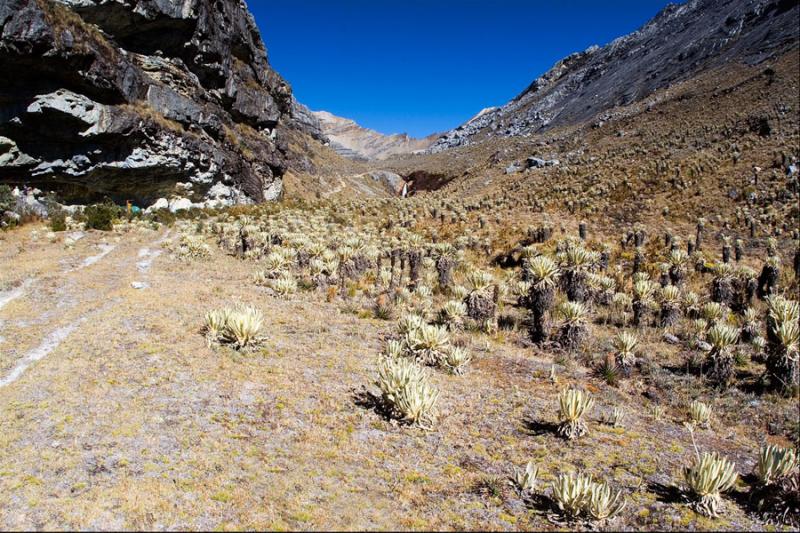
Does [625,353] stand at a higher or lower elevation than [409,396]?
higher

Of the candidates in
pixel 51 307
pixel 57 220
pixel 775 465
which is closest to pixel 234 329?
pixel 51 307

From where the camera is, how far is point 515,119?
320 ft

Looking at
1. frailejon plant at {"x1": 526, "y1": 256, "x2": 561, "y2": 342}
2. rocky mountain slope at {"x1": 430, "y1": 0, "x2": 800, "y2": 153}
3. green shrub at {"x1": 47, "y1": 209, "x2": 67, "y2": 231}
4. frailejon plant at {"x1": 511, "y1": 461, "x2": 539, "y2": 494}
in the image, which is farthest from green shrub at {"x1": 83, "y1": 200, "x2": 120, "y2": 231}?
rocky mountain slope at {"x1": 430, "y1": 0, "x2": 800, "y2": 153}

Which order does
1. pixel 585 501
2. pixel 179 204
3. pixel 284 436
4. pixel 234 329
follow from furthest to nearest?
pixel 179 204 < pixel 234 329 < pixel 284 436 < pixel 585 501

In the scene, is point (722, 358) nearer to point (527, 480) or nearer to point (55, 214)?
point (527, 480)

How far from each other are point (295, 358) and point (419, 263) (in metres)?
10.1

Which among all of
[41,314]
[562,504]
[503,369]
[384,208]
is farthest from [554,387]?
[384,208]

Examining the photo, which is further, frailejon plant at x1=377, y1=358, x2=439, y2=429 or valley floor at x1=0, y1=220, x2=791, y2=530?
frailejon plant at x1=377, y1=358, x2=439, y2=429

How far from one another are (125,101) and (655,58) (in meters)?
78.7

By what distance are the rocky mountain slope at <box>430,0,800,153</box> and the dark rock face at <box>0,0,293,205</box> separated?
46.2 m

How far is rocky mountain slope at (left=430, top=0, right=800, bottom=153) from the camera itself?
5144 cm

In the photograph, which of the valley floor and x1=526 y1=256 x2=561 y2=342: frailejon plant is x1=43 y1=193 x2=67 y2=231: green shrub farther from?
x1=526 y1=256 x2=561 y2=342: frailejon plant

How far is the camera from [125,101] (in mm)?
30484

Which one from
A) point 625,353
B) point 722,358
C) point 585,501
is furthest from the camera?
point 625,353
